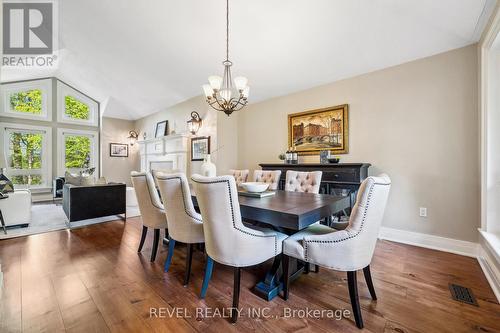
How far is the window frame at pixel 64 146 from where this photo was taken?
21.7ft

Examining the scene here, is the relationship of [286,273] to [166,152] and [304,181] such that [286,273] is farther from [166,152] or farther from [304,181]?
[166,152]

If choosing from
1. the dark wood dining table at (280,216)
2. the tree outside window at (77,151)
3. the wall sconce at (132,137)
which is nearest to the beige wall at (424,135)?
the dark wood dining table at (280,216)

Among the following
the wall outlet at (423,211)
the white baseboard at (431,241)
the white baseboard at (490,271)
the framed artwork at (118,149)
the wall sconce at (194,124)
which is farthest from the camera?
the framed artwork at (118,149)

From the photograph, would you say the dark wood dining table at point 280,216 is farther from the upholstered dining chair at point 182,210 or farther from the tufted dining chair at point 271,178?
the tufted dining chair at point 271,178

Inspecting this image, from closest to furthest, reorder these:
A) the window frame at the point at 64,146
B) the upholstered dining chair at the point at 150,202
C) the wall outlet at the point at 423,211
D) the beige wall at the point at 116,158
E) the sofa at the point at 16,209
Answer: the upholstered dining chair at the point at 150,202
the wall outlet at the point at 423,211
the sofa at the point at 16,209
the window frame at the point at 64,146
the beige wall at the point at 116,158

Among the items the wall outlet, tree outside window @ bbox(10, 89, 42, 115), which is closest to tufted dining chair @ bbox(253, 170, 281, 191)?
the wall outlet

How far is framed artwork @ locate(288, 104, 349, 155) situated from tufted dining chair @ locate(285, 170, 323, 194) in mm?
988

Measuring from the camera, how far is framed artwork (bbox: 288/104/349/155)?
3549mm

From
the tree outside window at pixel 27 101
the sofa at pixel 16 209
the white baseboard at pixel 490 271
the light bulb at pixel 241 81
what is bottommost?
the white baseboard at pixel 490 271

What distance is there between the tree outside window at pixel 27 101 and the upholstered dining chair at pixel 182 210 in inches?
278

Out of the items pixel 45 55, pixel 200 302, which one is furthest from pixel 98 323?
pixel 45 55

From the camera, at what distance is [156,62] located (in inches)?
177

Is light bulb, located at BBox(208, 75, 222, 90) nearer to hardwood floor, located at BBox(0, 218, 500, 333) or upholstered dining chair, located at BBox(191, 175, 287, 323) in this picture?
upholstered dining chair, located at BBox(191, 175, 287, 323)

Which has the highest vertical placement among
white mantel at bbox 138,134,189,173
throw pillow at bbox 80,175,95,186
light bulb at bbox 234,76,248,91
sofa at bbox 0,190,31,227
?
light bulb at bbox 234,76,248,91
